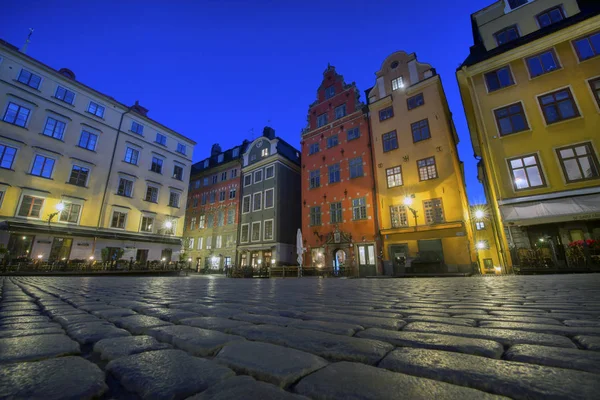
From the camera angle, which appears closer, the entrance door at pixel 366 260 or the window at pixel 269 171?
the entrance door at pixel 366 260

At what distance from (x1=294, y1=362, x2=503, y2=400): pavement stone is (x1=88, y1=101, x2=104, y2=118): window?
96.7 feet

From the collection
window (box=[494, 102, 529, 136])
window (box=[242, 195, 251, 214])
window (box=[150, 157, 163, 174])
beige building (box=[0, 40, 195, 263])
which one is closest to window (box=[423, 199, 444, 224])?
window (box=[494, 102, 529, 136])

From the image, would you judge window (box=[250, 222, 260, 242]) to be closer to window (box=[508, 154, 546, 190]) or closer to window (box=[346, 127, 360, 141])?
window (box=[346, 127, 360, 141])

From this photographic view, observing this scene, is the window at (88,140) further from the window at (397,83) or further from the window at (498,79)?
the window at (498,79)

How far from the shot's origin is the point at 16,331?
1553 millimetres

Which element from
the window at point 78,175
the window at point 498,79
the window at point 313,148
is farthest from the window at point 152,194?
the window at point 498,79

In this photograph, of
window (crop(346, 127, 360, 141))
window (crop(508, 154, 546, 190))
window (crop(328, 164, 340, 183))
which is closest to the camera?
window (crop(508, 154, 546, 190))

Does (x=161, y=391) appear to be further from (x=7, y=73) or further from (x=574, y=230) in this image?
(x=7, y=73)

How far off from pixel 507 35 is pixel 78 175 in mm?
32205

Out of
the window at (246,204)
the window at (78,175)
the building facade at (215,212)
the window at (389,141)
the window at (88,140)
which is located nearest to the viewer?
the window at (389,141)

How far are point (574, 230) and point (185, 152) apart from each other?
31638 mm

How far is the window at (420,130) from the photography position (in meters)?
18.8

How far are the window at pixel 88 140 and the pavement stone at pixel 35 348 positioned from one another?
26.6 m

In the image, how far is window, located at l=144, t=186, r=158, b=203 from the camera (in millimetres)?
24783
